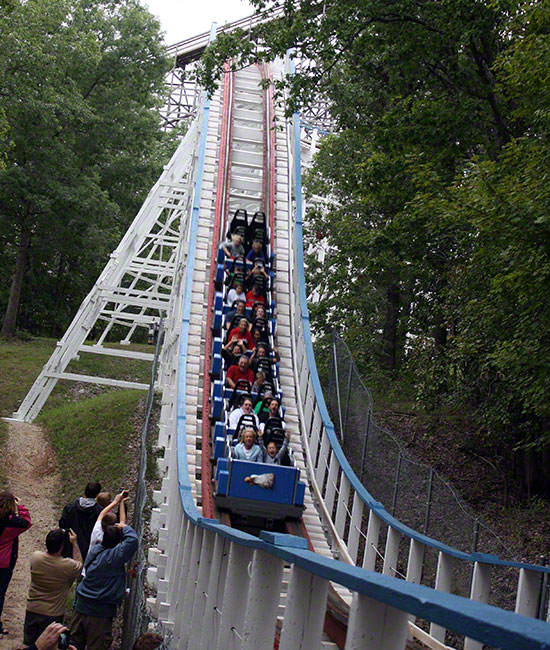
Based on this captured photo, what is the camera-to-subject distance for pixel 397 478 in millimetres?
10133

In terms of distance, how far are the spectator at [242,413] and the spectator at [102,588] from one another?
13.9 feet

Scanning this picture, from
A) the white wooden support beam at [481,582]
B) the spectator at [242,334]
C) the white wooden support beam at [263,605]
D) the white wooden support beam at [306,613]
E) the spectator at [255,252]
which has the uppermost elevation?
the spectator at [255,252]

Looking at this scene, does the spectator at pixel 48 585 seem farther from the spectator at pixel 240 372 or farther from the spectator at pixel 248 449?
the spectator at pixel 240 372

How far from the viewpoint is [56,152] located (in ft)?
85.9

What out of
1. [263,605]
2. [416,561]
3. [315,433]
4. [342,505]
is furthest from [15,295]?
[263,605]

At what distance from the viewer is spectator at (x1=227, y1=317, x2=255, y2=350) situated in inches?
503

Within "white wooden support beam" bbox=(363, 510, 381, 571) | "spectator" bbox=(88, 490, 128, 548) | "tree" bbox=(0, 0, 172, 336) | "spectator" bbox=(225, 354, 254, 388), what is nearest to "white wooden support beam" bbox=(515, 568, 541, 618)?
"white wooden support beam" bbox=(363, 510, 381, 571)

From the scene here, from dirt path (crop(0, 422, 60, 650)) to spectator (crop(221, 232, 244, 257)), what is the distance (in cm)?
549

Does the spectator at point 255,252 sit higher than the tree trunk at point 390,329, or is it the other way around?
the spectator at point 255,252

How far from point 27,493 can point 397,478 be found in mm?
7172

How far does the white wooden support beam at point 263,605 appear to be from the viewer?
312 centimetres

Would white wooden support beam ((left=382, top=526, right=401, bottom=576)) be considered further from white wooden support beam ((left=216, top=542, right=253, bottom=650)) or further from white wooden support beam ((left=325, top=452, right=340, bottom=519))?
white wooden support beam ((left=216, top=542, right=253, bottom=650))

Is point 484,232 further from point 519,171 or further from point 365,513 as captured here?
point 365,513

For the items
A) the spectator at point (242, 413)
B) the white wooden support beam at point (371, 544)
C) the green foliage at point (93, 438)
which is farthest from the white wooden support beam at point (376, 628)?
the green foliage at point (93, 438)
